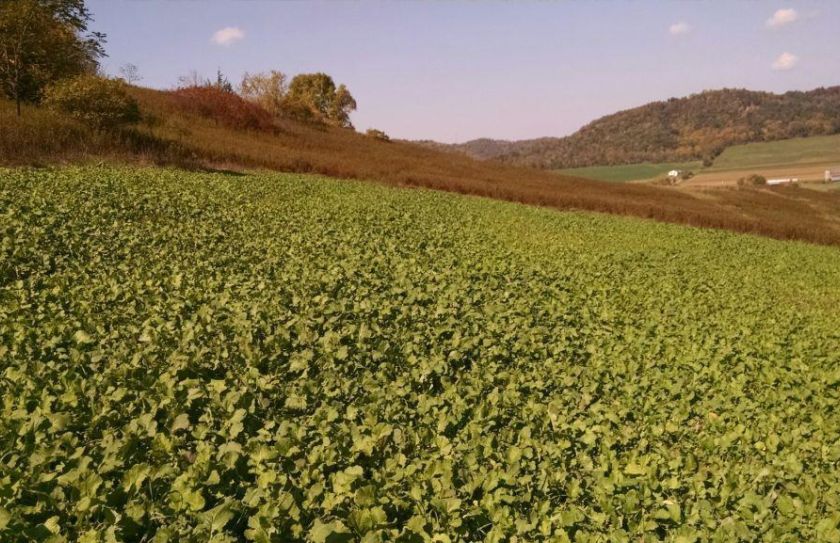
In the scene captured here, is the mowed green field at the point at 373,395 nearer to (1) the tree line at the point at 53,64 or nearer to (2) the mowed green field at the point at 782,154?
(1) the tree line at the point at 53,64

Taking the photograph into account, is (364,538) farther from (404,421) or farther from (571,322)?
(571,322)

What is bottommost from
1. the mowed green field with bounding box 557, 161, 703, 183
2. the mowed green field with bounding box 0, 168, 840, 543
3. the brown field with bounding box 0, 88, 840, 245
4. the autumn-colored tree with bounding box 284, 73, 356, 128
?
the mowed green field with bounding box 0, 168, 840, 543

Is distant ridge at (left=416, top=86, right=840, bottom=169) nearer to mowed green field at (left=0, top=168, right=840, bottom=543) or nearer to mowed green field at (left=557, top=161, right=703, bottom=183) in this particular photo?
mowed green field at (left=557, top=161, right=703, bottom=183)

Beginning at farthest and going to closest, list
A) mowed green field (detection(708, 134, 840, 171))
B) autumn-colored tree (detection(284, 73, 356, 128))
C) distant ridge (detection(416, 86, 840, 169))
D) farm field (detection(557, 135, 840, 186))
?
1. distant ridge (detection(416, 86, 840, 169))
2. mowed green field (detection(708, 134, 840, 171))
3. farm field (detection(557, 135, 840, 186))
4. autumn-colored tree (detection(284, 73, 356, 128))

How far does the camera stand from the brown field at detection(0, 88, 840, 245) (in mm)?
23230

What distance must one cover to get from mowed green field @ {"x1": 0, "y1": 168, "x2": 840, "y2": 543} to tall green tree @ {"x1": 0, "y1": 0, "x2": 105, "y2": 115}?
13704 millimetres

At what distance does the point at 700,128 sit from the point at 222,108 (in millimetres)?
165677

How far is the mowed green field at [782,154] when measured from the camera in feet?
376

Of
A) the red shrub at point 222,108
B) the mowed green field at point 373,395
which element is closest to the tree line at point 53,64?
the mowed green field at point 373,395

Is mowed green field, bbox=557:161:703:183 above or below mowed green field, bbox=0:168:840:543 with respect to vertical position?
above

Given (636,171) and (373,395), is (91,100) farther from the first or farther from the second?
(636,171)

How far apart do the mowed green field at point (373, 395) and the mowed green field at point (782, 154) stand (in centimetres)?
12326

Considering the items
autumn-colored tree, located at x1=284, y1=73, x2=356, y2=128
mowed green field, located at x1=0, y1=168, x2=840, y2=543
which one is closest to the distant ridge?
autumn-colored tree, located at x1=284, y1=73, x2=356, y2=128

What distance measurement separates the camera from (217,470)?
13.9 feet
